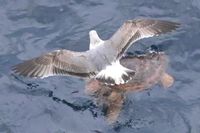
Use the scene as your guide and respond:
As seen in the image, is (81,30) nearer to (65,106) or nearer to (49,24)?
(49,24)

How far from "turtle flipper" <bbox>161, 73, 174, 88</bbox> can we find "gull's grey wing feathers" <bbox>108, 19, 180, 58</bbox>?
91 centimetres

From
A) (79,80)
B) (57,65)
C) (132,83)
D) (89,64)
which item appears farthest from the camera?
(79,80)

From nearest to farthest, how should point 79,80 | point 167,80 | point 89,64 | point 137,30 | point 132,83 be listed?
1. point 89,64
2. point 132,83
3. point 167,80
4. point 79,80
5. point 137,30

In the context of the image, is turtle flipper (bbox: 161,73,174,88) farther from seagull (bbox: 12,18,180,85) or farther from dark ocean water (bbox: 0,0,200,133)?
seagull (bbox: 12,18,180,85)

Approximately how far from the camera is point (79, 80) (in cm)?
1160

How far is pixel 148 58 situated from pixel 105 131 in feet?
6.85

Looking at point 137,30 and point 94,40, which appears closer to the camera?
point 94,40


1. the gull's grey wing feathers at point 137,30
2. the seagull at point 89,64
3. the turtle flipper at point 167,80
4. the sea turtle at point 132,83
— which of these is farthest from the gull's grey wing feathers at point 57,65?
the turtle flipper at point 167,80

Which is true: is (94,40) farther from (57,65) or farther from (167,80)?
(167,80)

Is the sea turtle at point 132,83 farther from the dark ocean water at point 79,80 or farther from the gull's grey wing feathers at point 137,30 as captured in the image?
the gull's grey wing feathers at point 137,30

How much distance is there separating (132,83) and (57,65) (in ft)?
4.75

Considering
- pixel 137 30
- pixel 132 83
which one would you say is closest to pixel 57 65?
pixel 132 83

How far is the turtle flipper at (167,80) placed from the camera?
11202 mm

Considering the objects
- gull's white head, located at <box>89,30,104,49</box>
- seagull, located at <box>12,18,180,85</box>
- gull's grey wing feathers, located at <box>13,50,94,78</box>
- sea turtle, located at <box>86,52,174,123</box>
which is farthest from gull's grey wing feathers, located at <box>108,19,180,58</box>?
gull's grey wing feathers, located at <box>13,50,94,78</box>
